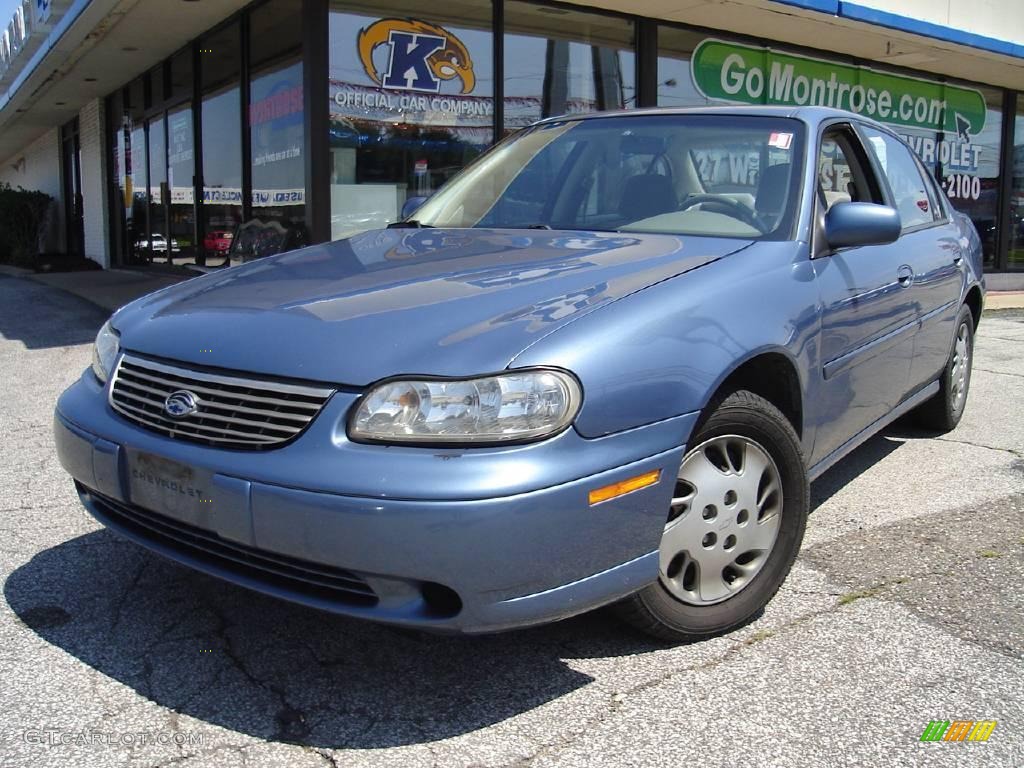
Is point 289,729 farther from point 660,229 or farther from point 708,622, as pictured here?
point 660,229

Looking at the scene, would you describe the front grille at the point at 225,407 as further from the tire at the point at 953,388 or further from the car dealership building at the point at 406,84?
the car dealership building at the point at 406,84

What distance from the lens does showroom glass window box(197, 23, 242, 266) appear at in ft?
Result: 35.7

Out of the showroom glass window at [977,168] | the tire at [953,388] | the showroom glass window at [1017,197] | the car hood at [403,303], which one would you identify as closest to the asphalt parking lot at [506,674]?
the car hood at [403,303]

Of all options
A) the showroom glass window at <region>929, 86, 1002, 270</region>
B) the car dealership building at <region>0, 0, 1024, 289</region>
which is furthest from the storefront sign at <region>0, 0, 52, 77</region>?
the showroom glass window at <region>929, 86, 1002, 270</region>

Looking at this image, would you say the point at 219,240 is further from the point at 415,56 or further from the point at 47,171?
the point at 47,171

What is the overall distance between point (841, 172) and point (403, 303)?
2.33 meters

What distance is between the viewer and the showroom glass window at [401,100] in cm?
897

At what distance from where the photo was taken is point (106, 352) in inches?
117

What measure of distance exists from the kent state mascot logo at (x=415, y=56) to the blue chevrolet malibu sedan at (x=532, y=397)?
19.7 feet

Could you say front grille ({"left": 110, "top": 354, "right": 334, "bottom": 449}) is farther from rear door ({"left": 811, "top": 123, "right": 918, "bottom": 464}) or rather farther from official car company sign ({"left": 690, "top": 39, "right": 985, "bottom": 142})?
official car company sign ({"left": 690, "top": 39, "right": 985, "bottom": 142})

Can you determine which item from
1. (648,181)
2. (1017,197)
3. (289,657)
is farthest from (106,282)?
(1017,197)

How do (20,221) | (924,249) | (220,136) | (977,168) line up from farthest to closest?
(20,221), (977,168), (220,136), (924,249)

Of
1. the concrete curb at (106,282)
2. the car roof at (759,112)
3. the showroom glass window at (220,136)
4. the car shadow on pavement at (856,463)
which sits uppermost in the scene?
the showroom glass window at (220,136)

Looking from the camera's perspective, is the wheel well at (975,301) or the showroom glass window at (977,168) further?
the showroom glass window at (977,168)
